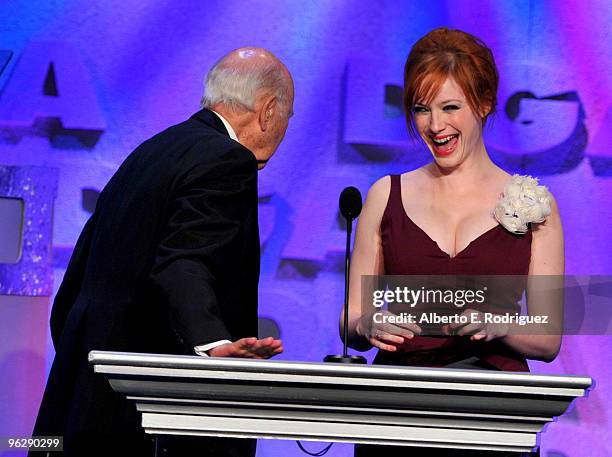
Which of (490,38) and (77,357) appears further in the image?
(490,38)

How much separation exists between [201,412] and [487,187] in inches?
51.3

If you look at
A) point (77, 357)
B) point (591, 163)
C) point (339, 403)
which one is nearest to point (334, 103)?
point (591, 163)

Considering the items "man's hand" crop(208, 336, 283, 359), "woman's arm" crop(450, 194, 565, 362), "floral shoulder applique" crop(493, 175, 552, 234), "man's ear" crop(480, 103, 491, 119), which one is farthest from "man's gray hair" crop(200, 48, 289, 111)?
"man's hand" crop(208, 336, 283, 359)

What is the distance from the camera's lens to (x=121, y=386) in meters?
1.71

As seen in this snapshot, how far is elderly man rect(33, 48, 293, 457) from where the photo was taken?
88.5 inches

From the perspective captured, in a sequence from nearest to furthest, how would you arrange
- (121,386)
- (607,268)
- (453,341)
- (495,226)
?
(121,386) < (453,341) < (495,226) < (607,268)

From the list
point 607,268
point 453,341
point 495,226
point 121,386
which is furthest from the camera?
point 607,268

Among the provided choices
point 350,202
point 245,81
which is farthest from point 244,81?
point 350,202

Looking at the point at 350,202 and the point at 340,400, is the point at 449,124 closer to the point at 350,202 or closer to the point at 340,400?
the point at 350,202

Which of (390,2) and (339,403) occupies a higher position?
(390,2)

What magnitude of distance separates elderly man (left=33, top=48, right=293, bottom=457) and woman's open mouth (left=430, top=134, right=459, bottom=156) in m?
0.57

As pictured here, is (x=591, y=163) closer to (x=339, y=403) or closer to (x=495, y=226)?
(x=495, y=226)

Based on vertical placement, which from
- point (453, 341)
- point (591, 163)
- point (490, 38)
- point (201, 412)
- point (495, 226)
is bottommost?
point (201, 412)

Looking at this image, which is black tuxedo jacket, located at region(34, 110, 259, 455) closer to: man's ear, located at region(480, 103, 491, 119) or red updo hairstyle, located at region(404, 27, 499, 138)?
red updo hairstyle, located at region(404, 27, 499, 138)
